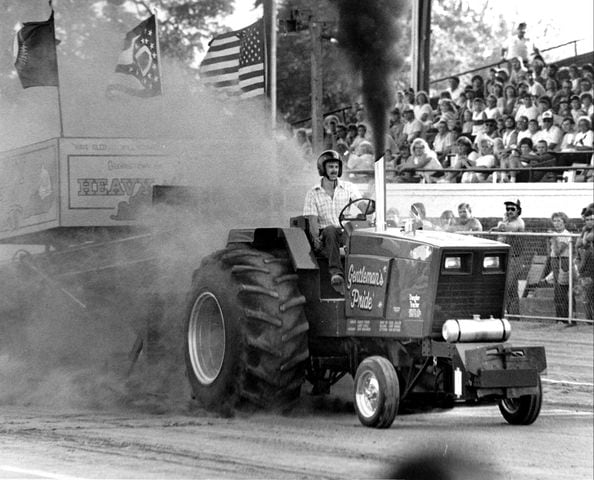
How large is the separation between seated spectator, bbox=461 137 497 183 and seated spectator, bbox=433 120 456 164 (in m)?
0.48

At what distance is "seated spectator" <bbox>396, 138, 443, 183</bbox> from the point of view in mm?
19547

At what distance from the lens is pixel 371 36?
10281 millimetres

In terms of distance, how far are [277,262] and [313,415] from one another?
1152mm

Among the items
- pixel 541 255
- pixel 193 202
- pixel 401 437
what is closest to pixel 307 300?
pixel 401 437

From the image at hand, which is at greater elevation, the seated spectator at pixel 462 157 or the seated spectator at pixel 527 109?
the seated spectator at pixel 527 109

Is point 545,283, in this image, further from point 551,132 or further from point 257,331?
point 257,331

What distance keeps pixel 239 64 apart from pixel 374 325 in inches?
332

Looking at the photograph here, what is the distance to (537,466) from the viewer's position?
24.0ft

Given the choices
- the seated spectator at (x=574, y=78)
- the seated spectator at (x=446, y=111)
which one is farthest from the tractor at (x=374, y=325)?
the seated spectator at (x=446, y=111)

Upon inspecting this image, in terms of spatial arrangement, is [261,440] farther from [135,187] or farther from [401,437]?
[135,187]

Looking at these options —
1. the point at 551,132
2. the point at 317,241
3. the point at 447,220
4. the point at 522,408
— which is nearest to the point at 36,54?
the point at 447,220

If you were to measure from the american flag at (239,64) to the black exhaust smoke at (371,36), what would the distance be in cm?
576

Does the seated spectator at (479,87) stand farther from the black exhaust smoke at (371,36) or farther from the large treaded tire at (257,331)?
the large treaded tire at (257,331)

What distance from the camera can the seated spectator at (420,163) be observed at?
19.5 m
